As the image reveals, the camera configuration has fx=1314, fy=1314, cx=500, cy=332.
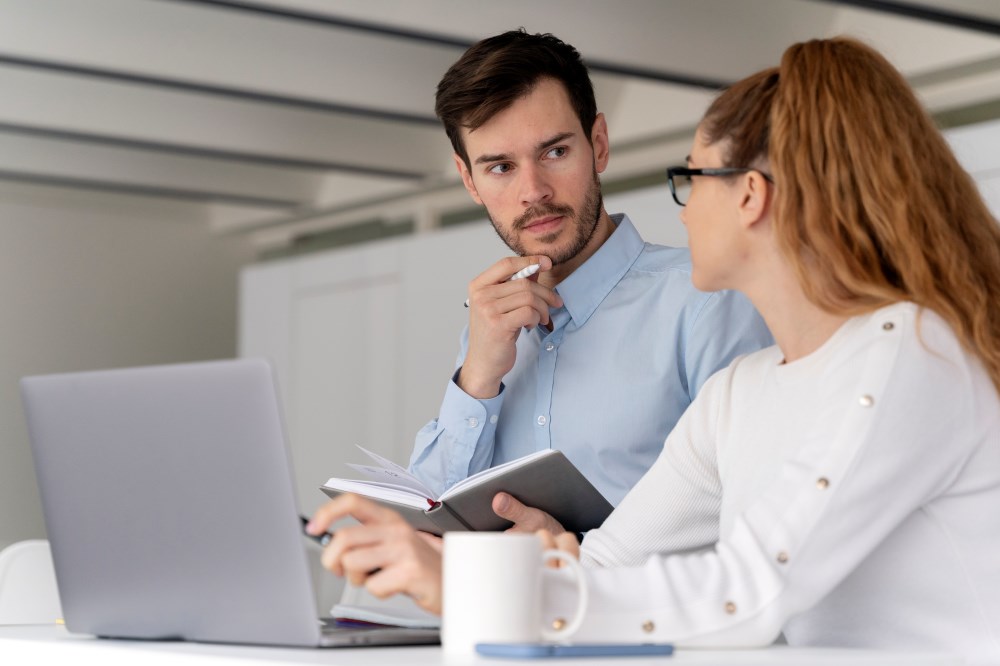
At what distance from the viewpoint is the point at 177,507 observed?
1.27 meters

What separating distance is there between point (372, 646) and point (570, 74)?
4.55 ft

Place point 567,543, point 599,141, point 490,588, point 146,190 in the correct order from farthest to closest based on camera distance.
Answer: point 146,190
point 599,141
point 567,543
point 490,588

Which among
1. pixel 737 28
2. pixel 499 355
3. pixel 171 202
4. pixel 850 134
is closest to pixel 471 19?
pixel 737 28

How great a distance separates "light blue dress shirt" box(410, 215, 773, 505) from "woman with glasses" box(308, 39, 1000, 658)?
538mm

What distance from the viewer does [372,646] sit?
1271 millimetres

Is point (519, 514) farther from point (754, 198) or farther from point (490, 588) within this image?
point (490, 588)

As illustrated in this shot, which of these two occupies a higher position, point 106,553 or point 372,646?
point 106,553

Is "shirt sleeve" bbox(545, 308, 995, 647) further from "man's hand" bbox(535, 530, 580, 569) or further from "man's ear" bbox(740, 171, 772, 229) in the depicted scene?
"man's ear" bbox(740, 171, 772, 229)

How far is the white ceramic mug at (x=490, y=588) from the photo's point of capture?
111cm

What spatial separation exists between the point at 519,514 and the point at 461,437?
451mm

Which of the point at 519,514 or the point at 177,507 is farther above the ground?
the point at 177,507

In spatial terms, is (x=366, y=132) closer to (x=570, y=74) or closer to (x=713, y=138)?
(x=570, y=74)

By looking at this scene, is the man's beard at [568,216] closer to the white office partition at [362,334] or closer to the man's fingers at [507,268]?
the man's fingers at [507,268]

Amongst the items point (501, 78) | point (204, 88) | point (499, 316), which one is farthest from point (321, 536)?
point (204, 88)
